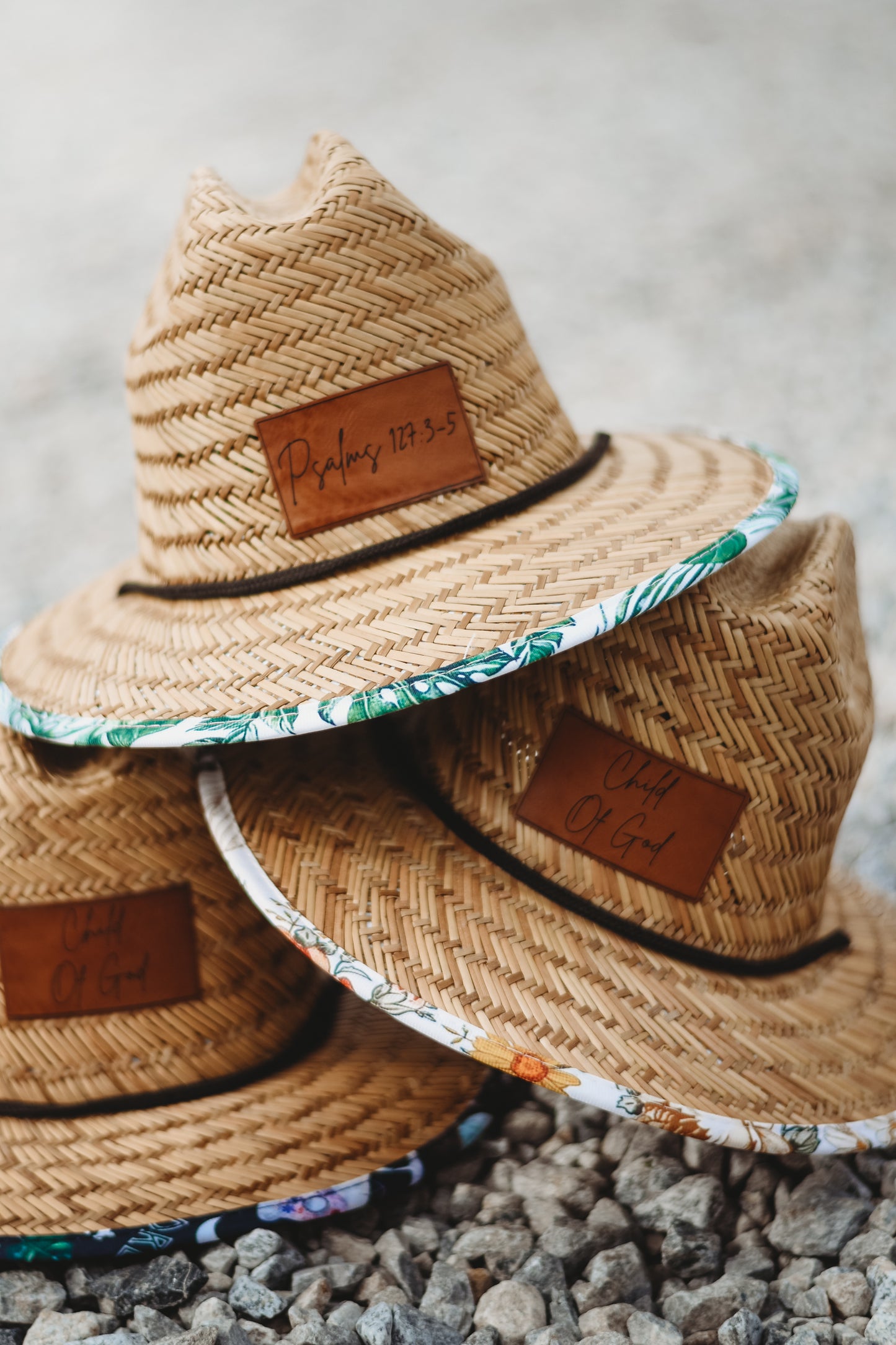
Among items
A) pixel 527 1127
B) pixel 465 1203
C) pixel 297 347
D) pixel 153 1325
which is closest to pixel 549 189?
pixel 297 347

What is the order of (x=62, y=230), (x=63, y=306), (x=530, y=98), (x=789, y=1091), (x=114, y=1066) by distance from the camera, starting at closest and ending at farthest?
1. (x=789, y=1091)
2. (x=114, y=1066)
3. (x=63, y=306)
4. (x=62, y=230)
5. (x=530, y=98)

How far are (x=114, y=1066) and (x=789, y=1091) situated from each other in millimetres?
744

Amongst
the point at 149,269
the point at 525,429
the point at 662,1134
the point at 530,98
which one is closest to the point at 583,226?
the point at 530,98

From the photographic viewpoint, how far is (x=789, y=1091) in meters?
1.14

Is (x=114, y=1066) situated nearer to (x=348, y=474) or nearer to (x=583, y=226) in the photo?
(x=348, y=474)

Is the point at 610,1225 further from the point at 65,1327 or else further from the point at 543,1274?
Result: the point at 65,1327

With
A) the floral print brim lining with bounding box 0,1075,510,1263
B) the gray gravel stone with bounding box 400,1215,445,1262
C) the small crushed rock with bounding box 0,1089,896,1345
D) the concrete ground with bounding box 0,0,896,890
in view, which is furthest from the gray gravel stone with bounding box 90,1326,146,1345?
the concrete ground with bounding box 0,0,896,890

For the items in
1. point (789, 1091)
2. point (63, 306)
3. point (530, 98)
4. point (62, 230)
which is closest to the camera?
point (789, 1091)

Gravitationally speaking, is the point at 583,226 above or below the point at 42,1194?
above

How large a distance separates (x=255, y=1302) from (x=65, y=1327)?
0.19 meters

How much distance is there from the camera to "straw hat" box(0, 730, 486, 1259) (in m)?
1.23

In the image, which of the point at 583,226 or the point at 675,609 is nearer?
the point at 675,609

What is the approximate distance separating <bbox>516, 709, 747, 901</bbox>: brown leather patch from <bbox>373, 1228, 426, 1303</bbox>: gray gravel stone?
47cm

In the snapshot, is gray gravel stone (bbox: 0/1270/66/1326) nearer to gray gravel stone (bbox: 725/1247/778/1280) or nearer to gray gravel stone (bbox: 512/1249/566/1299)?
gray gravel stone (bbox: 512/1249/566/1299)
